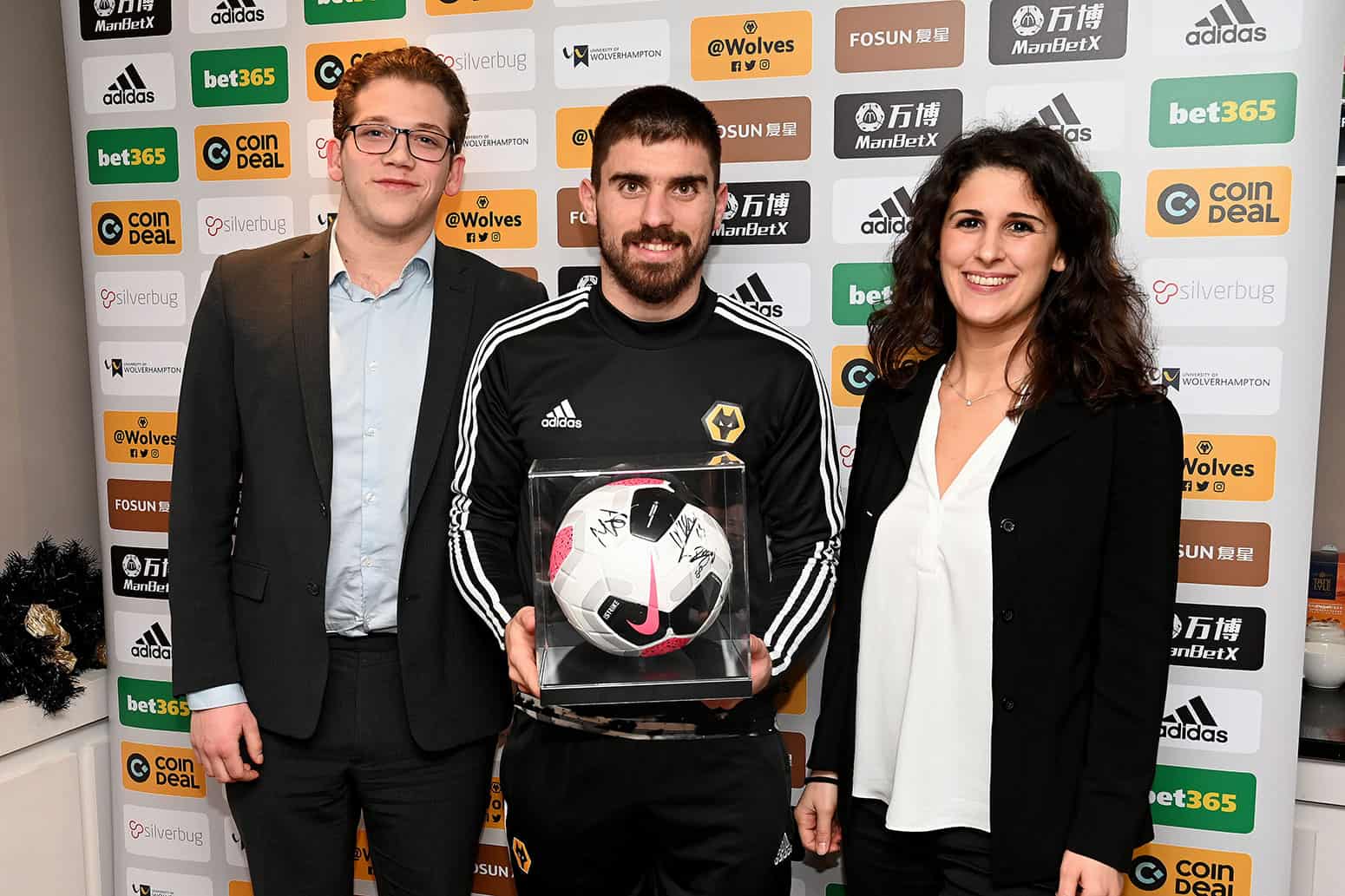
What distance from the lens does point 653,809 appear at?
1.71 meters

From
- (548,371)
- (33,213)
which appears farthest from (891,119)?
(33,213)

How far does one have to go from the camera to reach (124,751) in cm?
268

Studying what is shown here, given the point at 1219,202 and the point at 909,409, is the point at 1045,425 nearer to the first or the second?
the point at 909,409

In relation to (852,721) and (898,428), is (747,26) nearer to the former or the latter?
(898,428)

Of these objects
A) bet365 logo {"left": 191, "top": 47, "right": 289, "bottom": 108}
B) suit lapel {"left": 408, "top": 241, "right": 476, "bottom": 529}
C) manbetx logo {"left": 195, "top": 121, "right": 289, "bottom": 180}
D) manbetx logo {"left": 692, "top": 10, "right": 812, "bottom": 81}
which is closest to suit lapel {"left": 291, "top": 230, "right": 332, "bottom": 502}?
suit lapel {"left": 408, "top": 241, "right": 476, "bottom": 529}

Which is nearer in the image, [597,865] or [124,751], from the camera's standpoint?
[597,865]

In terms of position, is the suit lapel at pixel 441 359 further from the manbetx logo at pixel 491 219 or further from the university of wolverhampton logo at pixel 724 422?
the university of wolverhampton logo at pixel 724 422

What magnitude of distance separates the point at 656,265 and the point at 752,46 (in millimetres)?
722

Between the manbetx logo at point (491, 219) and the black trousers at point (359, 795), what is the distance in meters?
0.96

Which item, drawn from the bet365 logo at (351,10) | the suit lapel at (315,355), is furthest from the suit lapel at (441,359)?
the bet365 logo at (351,10)

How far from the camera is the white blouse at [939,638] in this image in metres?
1.54

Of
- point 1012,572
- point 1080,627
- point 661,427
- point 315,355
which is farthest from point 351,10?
point 1080,627

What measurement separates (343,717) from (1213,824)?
1775 mm

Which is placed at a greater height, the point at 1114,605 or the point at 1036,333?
the point at 1036,333
